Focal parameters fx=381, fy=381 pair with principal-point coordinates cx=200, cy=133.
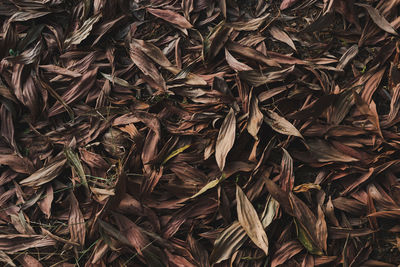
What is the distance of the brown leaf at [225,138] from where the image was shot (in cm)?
90

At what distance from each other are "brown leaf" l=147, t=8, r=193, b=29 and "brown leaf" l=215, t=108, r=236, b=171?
0.28 metres

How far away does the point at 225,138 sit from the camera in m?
0.92

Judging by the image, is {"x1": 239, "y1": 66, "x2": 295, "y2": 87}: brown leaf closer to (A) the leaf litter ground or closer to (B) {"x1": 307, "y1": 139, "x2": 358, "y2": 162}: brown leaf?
(A) the leaf litter ground

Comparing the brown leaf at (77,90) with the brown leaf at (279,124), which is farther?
the brown leaf at (77,90)

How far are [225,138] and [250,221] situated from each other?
0.67ft

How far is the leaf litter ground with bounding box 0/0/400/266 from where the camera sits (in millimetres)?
910

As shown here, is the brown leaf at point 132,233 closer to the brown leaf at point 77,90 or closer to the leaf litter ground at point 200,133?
the leaf litter ground at point 200,133

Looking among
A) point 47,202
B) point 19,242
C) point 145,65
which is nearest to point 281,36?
point 145,65

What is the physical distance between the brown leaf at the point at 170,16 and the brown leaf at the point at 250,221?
Answer: 0.46 metres

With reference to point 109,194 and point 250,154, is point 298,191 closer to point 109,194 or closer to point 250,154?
point 250,154

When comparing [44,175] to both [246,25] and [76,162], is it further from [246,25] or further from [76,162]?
[246,25]

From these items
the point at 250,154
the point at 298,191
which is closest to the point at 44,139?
the point at 250,154

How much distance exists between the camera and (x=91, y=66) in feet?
3.40

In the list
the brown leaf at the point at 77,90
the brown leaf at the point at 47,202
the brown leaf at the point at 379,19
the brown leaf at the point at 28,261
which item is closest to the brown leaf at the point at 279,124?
the brown leaf at the point at 379,19
